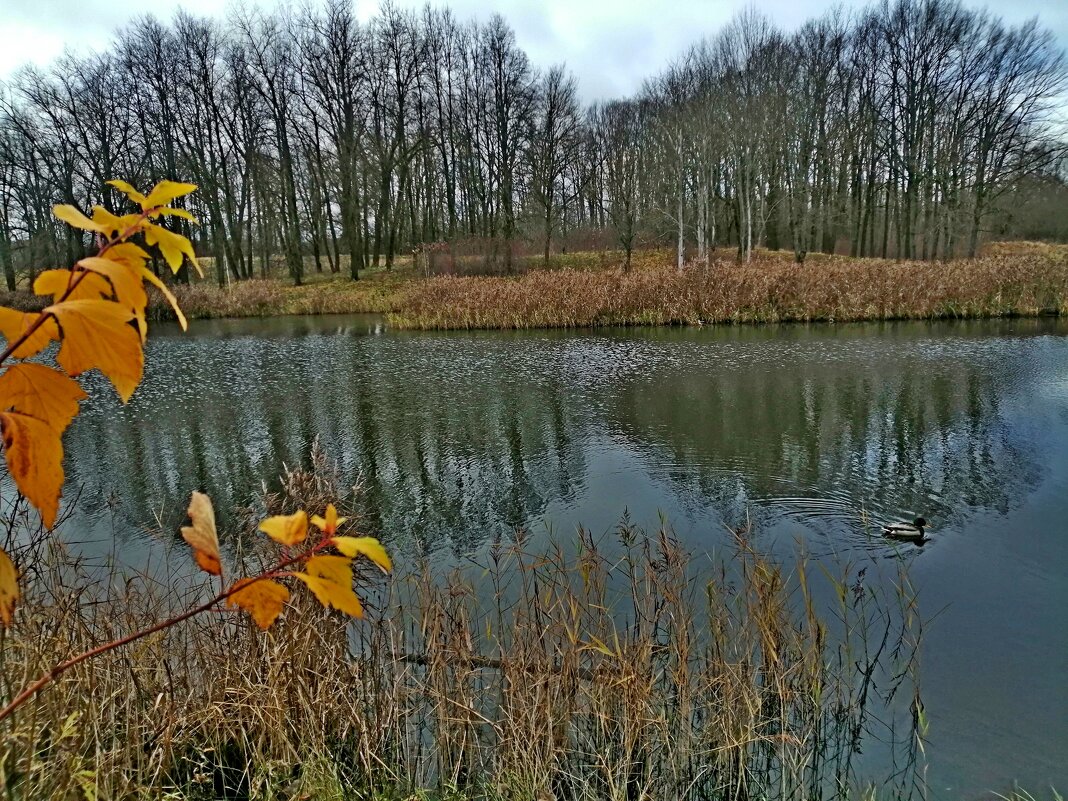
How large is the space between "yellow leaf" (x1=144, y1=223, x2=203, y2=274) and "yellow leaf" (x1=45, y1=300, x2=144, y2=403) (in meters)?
0.16

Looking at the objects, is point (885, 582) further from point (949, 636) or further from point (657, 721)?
point (657, 721)

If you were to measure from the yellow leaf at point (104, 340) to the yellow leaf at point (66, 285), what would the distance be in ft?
0.30

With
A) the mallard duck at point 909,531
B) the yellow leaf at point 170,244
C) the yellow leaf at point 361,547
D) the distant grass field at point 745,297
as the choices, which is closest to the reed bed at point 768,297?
the distant grass field at point 745,297

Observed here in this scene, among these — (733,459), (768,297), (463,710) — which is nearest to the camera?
(463,710)

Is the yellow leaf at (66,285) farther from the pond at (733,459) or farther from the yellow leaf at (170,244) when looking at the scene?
the pond at (733,459)

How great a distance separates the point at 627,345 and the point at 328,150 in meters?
23.6

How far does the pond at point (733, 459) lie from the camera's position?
3.40 m

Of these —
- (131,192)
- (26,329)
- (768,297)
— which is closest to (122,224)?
(131,192)

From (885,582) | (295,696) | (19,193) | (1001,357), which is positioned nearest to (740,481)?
(885,582)

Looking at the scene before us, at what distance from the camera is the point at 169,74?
2845 cm

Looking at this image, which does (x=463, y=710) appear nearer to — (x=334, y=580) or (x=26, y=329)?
(x=334, y=580)

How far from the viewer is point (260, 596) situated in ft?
2.72

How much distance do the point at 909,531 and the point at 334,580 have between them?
4.73 m

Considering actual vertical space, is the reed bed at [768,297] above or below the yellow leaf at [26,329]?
below
